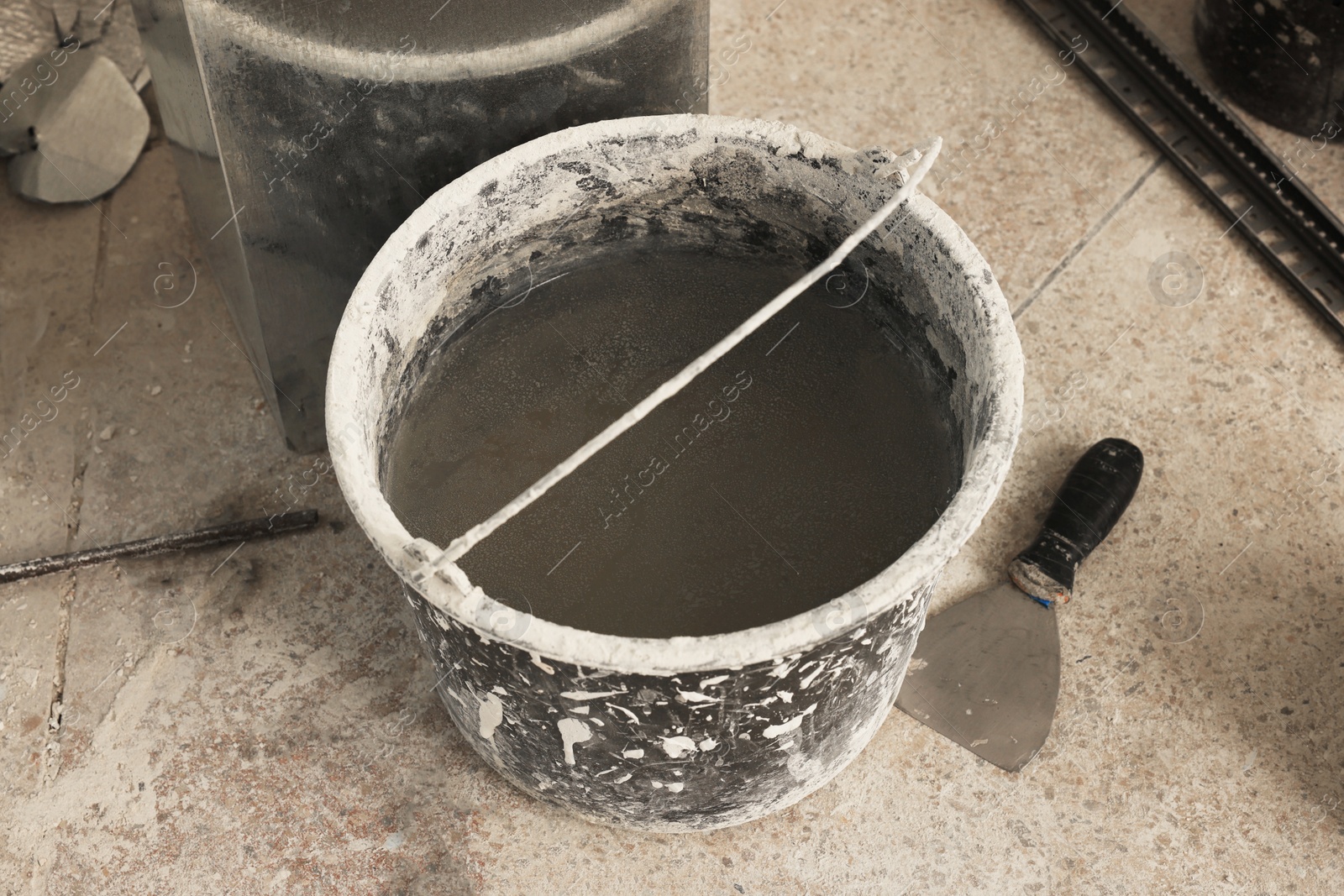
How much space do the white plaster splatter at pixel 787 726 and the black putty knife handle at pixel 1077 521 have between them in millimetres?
716

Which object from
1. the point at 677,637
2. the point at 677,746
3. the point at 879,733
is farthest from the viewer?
the point at 879,733

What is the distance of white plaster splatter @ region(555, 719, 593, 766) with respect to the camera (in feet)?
4.95

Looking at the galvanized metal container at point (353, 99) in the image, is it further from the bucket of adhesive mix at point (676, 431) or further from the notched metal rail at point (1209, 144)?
the notched metal rail at point (1209, 144)

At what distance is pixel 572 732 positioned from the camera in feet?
5.03

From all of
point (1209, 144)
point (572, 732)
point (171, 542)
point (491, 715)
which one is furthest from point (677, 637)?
point (1209, 144)

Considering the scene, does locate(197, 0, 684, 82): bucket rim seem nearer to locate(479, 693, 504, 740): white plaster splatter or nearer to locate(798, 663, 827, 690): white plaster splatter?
locate(479, 693, 504, 740): white plaster splatter

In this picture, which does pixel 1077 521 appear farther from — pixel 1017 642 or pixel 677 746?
pixel 677 746

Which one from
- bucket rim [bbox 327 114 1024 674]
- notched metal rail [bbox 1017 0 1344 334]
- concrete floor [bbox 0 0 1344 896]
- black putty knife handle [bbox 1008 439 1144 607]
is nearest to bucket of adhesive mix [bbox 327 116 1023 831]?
bucket rim [bbox 327 114 1024 674]

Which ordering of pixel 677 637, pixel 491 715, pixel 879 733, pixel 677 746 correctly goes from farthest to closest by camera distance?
pixel 879 733 → pixel 491 715 → pixel 677 746 → pixel 677 637

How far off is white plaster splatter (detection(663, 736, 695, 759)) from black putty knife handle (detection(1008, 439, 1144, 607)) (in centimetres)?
85

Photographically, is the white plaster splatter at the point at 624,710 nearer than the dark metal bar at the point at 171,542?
Yes

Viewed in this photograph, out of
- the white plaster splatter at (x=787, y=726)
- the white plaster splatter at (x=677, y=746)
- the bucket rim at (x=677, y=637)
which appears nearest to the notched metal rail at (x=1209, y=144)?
the bucket rim at (x=677, y=637)

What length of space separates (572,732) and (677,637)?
0.24 metres

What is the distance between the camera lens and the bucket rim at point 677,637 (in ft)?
4.26
